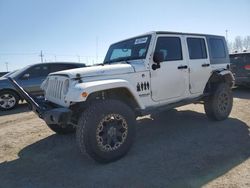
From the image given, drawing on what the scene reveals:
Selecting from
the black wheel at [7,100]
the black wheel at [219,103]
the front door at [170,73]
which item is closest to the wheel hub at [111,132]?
the front door at [170,73]

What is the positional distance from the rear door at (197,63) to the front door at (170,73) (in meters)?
0.24

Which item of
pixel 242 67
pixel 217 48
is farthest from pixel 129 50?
pixel 242 67

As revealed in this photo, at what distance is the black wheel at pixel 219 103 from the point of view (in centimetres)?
664

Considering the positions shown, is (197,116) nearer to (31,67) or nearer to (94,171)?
(94,171)

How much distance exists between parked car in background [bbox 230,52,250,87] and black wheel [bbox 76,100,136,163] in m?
7.94

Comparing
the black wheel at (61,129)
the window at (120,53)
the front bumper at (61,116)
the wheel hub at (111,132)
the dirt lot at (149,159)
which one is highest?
the window at (120,53)

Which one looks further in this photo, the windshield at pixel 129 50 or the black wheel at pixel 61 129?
the black wheel at pixel 61 129

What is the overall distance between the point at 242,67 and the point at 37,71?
8.18 meters

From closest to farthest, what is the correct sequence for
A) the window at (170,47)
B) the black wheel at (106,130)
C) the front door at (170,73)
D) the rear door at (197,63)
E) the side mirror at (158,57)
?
1. the black wheel at (106,130)
2. the side mirror at (158,57)
3. the front door at (170,73)
4. the window at (170,47)
5. the rear door at (197,63)

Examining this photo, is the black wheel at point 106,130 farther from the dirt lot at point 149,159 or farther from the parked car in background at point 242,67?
the parked car in background at point 242,67

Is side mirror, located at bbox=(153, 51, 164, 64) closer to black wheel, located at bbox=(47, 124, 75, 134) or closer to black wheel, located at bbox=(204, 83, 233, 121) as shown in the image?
black wheel, located at bbox=(204, 83, 233, 121)

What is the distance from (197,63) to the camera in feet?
20.7

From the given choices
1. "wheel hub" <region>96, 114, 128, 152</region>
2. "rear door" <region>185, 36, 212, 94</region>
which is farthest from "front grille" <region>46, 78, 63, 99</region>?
"rear door" <region>185, 36, 212, 94</region>

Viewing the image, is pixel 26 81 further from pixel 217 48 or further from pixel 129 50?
pixel 217 48
